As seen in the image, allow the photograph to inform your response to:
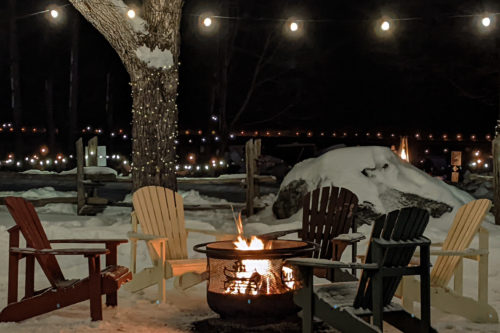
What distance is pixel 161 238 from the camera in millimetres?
5320

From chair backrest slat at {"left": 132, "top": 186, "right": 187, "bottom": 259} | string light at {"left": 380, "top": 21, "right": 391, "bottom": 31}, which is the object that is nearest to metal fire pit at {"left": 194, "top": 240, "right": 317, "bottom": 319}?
chair backrest slat at {"left": 132, "top": 186, "right": 187, "bottom": 259}

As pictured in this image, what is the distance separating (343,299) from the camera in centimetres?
392

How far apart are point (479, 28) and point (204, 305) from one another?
48.2ft

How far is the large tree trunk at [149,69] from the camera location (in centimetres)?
819

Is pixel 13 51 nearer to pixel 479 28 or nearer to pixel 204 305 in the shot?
pixel 479 28

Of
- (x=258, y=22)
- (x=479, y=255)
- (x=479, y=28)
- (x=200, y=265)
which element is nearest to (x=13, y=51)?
(x=258, y=22)

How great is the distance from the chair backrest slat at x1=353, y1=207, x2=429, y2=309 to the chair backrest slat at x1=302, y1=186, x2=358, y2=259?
224 centimetres

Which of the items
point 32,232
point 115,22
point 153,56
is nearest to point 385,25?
point 153,56

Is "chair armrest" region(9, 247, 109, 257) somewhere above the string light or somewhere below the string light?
below

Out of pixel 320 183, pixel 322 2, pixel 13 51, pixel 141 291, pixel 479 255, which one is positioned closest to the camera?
pixel 479 255

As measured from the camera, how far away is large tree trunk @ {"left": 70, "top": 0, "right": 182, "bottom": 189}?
322 inches

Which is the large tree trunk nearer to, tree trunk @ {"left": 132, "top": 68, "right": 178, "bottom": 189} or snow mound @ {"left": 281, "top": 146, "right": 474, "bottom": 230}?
tree trunk @ {"left": 132, "top": 68, "right": 178, "bottom": 189}

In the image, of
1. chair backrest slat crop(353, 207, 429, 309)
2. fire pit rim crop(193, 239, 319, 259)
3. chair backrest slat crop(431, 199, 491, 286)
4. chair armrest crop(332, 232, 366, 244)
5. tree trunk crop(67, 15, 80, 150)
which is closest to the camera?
chair backrest slat crop(353, 207, 429, 309)

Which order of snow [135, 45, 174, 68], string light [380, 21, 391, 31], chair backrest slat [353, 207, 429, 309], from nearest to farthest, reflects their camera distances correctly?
chair backrest slat [353, 207, 429, 309] < snow [135, 45, 174, 68] < string light [380, 21, 391, 31]
